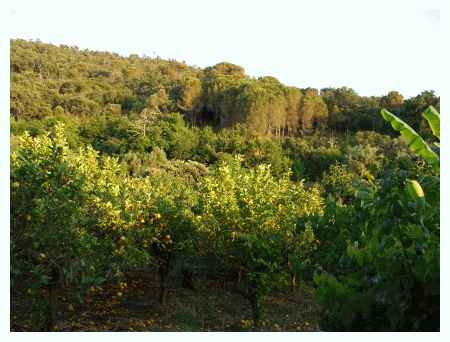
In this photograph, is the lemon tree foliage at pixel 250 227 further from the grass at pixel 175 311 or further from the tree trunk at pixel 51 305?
the tree trunk at pixel 51 305

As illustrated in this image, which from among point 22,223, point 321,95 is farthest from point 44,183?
point 321,95

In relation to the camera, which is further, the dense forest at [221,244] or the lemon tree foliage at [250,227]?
the lemon tree foliage at [250,227]

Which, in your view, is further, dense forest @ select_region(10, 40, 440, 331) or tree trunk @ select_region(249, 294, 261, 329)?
tree trunk @ select_region(249, 294, 261, 329)

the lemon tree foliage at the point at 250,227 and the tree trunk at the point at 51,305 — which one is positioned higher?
the lemon tree foliage at the point at 250,227

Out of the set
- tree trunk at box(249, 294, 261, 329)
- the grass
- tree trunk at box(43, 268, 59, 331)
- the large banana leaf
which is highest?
the large banana leaf

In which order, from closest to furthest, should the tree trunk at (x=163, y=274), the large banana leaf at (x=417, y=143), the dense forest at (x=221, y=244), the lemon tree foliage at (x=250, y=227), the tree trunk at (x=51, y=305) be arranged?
the dense forest at (x=221, y=244), the large banana leaf at (x=417, y=143), the tree trunk at (x=51, y=305), the lemon tree foliage at (x=250, y=227), the tree trunk at (x=163, y=274)

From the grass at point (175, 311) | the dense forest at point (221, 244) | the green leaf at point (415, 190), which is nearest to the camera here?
the dense forest at point (221, 244)

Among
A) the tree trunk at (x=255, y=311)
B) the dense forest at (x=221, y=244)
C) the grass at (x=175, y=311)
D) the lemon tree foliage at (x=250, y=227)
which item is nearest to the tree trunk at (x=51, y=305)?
the dense forest at (x=221, y=244)

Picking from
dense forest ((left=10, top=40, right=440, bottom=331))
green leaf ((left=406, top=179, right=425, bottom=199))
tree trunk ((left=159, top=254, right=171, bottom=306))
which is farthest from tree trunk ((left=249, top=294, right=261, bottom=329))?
green leaf ((left=406, top=179, right=425, bottom=199))

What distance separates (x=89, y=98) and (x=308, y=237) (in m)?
21.7

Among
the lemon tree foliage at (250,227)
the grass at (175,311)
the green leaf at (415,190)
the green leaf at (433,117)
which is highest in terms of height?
the green leaf at (433,117)

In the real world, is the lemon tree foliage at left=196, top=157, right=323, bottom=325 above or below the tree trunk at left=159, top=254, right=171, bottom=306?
above

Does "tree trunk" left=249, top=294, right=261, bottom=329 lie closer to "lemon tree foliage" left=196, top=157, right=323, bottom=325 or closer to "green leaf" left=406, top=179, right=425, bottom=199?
"lemon tree foliage" left=196, top=157, right=323, bottom=325
